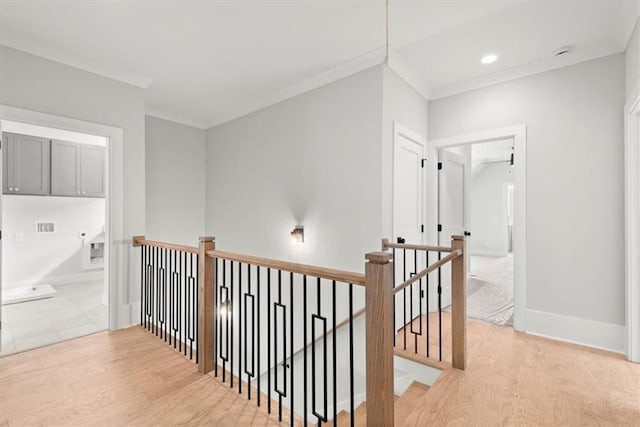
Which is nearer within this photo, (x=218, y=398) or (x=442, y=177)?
(x=218, y=398)

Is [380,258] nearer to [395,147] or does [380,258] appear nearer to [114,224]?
[395,147]

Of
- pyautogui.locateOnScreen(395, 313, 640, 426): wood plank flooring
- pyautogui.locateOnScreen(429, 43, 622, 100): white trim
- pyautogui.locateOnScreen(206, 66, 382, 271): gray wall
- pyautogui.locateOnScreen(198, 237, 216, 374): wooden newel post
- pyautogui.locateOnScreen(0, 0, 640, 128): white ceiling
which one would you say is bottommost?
pyautogui.locateOnScreen(395, 313, 640, 426): wood plank flooring

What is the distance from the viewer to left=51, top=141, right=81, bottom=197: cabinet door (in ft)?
15.6

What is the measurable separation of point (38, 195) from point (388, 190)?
17.5 feet

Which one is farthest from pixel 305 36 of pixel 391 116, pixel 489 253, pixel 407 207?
pixel 489 253

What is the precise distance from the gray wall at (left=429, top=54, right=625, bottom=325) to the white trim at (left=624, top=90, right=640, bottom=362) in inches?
7.0

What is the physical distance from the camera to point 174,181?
15.5 feet

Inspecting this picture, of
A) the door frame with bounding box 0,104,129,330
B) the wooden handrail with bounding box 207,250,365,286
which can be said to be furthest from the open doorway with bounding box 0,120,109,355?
the wooden handrail with bounding box 207,250,365,286

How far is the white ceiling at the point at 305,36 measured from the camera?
2.26 meters

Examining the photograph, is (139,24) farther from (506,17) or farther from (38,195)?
(38,195)

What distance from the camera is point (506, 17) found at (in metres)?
2.34

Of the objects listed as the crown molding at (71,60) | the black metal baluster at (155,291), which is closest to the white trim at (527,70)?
the crown molding at (71,60)

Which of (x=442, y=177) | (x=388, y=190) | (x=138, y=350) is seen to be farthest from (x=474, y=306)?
(x=138, y=350)

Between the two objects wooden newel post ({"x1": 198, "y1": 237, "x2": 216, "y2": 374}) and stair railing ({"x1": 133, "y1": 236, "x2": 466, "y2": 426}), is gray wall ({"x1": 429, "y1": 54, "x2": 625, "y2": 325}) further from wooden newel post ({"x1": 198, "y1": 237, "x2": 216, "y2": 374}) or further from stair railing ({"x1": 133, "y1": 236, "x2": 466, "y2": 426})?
wooden newel post ({"x1": 198, "y1": 237, "x2": 216, "y2": 374})
